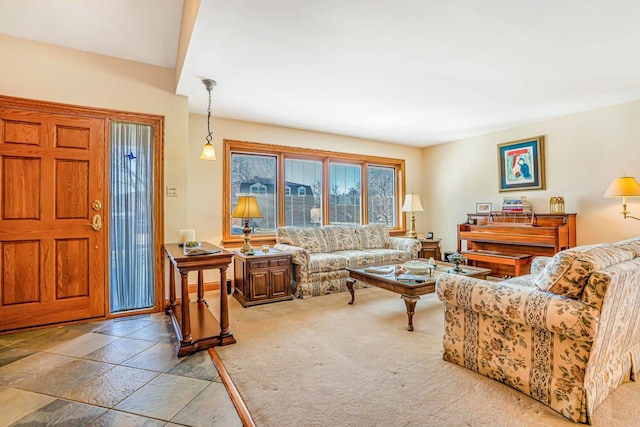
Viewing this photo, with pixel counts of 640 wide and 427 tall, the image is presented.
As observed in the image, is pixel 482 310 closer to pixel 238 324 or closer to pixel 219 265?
pixel 219 265

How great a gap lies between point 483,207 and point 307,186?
308 cm

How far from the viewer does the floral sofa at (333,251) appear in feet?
12.7

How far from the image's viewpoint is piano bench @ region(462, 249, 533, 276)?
4.26 metres

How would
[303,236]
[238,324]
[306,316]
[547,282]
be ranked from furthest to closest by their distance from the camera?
[303,236]
[306,316]
[238,324]
[547,282]

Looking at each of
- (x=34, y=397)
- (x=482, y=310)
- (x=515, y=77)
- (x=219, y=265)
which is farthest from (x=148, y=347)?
(x=515, y=77)

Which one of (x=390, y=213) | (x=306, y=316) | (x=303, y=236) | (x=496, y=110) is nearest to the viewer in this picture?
(x=306, y=316)

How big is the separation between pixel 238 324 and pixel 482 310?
2.18 m

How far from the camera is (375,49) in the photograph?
8.37ft

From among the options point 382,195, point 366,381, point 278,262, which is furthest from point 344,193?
point 366,381

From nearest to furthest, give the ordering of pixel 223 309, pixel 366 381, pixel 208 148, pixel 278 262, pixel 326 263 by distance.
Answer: pixel 366 381, pixel 223 309, pixel 208 148, pixel 278 262, pixel 326 263

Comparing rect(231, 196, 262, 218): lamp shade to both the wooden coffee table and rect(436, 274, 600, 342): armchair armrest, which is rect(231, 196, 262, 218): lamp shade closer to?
the wooden coffee table

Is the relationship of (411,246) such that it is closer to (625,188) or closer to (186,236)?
(625,188)

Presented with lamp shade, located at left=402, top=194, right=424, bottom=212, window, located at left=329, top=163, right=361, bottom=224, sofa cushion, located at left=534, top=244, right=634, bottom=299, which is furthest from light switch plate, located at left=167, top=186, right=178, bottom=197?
lamp shade, located at left=402, top=194, right=424, bottom=212

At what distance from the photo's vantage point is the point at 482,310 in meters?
1.93
